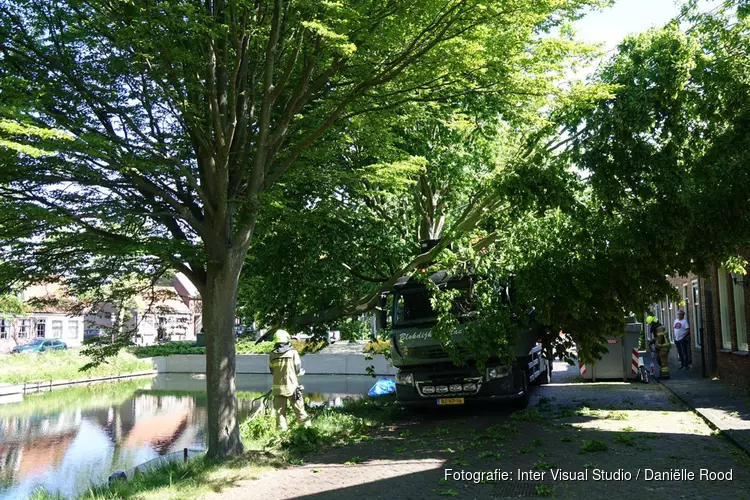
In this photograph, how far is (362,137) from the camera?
428 inches

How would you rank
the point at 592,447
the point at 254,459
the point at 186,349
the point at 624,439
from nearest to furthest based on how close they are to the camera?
the point at 592,447 → the point at 254,459 → the point at 624,439 → the point at 186,349

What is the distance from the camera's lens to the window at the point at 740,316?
1486 cm

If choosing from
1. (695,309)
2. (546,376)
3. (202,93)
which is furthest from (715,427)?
(695,309)

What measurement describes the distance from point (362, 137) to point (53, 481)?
8383 millimetres

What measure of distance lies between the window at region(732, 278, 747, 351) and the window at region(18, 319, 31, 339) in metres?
53.8

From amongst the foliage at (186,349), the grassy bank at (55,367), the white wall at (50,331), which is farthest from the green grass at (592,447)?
the white wall at (50,331)

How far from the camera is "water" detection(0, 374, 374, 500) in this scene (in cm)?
1220

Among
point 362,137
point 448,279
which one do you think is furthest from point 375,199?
point 362,137

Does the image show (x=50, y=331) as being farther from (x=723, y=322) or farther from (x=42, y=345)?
(x=723, y=322)

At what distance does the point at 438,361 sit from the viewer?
12539 mm

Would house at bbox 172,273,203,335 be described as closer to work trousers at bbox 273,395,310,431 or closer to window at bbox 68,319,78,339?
work trousers at bbox 273,395,310,431

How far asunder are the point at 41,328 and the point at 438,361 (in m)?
54.2

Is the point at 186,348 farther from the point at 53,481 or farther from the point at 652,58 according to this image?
the point at 652,58

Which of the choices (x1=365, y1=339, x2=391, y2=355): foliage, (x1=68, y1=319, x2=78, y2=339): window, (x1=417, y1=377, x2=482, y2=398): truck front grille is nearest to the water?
(x1=365, y1=339, x2=391, y2=355): foliage
